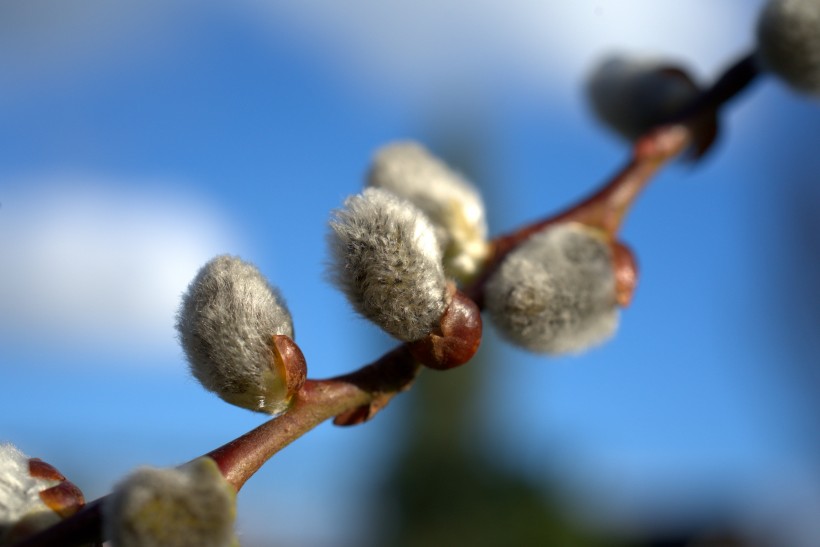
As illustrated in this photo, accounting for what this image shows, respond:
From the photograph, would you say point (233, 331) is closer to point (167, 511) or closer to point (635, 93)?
point (167, 511)

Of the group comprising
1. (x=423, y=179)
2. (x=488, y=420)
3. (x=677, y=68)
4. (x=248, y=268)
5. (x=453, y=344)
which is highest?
(x=488, y=420)

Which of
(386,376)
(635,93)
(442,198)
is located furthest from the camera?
(635,93)

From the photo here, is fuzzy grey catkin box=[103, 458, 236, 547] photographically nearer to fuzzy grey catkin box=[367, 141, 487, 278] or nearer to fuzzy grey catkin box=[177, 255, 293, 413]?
fuzzy grey catkin box=[177, 255, 293, 413]

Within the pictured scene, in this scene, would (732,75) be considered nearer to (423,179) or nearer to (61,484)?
(423,179)

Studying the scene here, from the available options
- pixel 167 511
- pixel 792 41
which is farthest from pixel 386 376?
pixel 792 41

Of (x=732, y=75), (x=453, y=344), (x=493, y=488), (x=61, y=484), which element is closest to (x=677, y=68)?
(x=732, y=75)

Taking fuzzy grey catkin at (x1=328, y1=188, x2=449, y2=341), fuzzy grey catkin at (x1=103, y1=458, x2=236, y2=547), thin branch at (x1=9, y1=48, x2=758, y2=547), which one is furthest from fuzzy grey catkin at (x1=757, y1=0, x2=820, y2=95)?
fuzzy grey catkin at (x1=103, y1=458, x2=236, y2=547)
